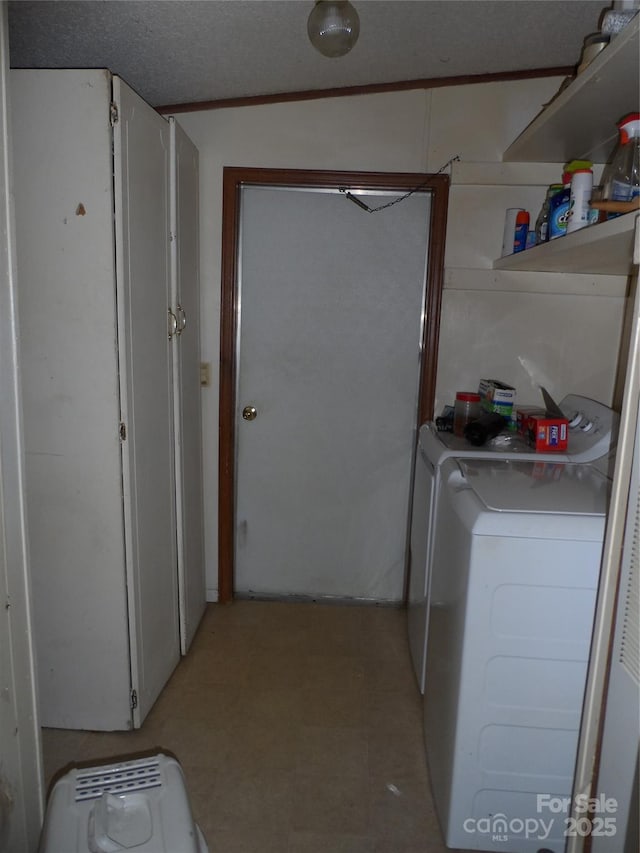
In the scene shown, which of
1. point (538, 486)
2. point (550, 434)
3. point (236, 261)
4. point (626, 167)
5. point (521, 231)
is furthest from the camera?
point (236, 261)

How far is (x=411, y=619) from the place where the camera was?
2.44 meters

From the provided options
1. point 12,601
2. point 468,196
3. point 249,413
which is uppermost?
point 468,196

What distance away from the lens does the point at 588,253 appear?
70.1 inches

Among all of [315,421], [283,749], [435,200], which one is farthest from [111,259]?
[283,749]

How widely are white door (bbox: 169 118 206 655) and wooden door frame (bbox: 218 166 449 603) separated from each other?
0.41ft

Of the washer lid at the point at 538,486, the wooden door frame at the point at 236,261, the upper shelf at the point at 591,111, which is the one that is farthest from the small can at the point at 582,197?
the wooden door frame at the point at 236,261

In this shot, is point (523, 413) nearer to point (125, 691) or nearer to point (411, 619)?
point (411, 619)

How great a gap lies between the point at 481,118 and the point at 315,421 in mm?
1464

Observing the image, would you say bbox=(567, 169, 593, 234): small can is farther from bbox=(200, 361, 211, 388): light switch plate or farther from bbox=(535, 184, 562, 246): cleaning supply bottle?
bbox=(200, 361, 211, 388): light switch plate

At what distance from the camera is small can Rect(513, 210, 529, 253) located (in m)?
2.32

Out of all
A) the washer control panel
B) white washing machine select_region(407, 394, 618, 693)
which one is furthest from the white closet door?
the washer control panel

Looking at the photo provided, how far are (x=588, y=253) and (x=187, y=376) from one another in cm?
152

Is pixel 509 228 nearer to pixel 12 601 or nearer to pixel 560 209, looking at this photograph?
pixel 560 209

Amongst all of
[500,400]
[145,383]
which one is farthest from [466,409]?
[145,383]
